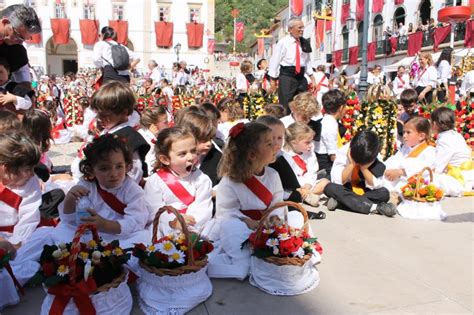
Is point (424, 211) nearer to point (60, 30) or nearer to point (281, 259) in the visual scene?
point (281, 259)

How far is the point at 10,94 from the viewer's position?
3.94 metres

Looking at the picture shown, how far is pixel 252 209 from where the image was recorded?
129 inches

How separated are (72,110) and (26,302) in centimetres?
1128

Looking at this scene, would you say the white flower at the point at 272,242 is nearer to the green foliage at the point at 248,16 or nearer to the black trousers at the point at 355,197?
the black trousers at the point at 355,197

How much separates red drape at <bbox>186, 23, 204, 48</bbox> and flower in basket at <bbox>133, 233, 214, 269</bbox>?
40149mm

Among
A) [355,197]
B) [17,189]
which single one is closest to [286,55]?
[355,197]

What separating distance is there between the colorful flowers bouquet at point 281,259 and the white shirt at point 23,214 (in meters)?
1.48

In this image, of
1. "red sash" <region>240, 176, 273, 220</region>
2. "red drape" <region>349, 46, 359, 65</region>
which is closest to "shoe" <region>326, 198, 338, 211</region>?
"red sash" <region>240, 176, 273, 220</region>

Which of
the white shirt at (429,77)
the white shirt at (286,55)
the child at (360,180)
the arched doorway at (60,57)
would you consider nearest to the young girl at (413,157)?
the child at (360,180)

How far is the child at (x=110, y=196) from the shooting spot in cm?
288

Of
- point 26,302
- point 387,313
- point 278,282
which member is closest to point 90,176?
point 26,302

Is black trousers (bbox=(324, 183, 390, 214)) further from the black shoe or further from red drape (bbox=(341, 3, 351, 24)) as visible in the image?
red drape (bbox=(341, 3, 351, 24))

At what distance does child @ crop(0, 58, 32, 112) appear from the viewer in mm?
3901

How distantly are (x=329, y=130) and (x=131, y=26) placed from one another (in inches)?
1493
